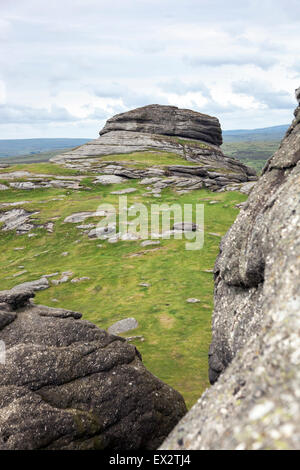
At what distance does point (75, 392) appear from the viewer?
14.4 metres

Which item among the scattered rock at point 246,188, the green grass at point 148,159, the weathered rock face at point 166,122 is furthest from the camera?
the weathered rock face at point 166,122

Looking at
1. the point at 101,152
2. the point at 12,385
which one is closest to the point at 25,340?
the point at 12,385

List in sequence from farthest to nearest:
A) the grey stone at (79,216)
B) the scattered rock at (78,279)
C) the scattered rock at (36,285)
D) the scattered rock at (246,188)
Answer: the scattered rock at (246,188)
the grey stone at (79,216)
the scattered rock at (78,279)
the scattered rock at (36,285)

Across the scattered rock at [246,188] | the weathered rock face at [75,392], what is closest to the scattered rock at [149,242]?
the scattered rock at [246,188]

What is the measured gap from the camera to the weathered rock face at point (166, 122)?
12100 centimetres

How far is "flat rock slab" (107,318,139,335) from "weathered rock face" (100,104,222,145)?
99.2m

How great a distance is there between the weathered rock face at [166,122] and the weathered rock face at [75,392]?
11034cm

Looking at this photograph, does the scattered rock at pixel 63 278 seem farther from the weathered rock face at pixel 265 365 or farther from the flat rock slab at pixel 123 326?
the weathered rock face at pixel 265 365

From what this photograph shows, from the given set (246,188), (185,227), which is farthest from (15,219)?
(246,188)

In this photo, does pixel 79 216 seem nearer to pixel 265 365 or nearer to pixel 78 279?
pixel 78 279

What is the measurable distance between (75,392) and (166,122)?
116m

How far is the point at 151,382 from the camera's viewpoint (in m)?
16.2

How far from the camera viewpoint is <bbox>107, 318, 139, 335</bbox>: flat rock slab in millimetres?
28809

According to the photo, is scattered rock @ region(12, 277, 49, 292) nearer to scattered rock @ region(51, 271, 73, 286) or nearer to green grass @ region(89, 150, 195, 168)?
scattered rock @ region(51, 271, 73, 286)
